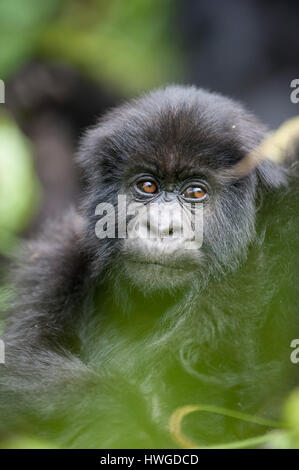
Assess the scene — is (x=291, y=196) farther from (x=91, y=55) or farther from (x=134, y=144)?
(x=91, y=55)

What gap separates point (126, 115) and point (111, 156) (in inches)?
10.7

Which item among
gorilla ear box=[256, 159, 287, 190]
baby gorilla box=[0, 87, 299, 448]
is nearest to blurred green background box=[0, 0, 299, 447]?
baby gorilla box=[0, 87, 299, 448]

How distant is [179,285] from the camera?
378 cm

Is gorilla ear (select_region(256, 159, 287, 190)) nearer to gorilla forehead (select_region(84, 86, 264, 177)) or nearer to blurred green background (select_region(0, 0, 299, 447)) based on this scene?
gorilla forehead (select_region(84, 86, 264, 177))

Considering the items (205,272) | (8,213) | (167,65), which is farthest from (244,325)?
(167,65)

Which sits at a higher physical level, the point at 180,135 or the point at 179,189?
the point at 180,135

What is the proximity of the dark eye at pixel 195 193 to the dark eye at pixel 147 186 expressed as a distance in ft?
0.68

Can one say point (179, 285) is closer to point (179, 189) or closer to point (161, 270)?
point (161, 270)

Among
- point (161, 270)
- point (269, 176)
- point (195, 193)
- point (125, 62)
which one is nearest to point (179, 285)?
point (161, 270)

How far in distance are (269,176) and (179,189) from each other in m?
0.54

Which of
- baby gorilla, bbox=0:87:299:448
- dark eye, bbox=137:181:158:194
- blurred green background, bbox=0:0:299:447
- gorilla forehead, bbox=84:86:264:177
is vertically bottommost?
baby gorilla, bbox=0:87:299:448

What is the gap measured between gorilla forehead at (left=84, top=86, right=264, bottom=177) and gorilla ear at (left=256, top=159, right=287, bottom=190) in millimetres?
135

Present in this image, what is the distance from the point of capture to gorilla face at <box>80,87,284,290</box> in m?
3.72

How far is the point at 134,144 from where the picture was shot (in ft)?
12.7
